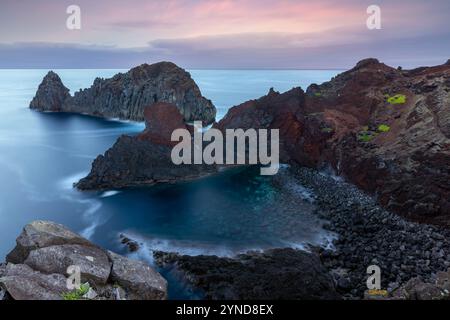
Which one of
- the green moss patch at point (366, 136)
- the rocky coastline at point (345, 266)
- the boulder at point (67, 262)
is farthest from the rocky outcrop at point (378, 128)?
the boulder at point (67, 262)

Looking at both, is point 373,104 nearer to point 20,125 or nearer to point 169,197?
point 169,197

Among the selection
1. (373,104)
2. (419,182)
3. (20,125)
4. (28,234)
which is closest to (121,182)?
(28,234)

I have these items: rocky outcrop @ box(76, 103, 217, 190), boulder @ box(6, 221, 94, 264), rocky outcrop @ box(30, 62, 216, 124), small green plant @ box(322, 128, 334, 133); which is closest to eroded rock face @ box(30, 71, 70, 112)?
rocky outcrop @ box(30, 62, 216, 124)

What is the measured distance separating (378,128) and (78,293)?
161ft

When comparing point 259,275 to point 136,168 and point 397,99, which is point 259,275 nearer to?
point 136,168

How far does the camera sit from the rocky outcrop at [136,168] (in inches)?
2000

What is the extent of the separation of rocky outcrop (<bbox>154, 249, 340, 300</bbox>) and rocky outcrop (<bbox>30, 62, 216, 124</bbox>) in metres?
79.1

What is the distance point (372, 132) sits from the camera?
54.3 metres

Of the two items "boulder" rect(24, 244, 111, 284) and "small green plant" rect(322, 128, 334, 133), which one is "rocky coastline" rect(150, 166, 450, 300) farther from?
"small green plant" rect(322, 128, 334, 133)

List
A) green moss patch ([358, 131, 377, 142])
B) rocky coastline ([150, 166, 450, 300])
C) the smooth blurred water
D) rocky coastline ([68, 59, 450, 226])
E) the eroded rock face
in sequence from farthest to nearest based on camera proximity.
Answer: the eroded rock face < green moss patch ([358, 131, 377, 142]) < rocky coastline ([68, 59, 450, 226]) < the smooth blurred water < rocky coastline ([150, 166, 450, 300])

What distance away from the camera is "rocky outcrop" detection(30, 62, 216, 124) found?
350 ft

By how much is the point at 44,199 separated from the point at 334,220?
123 feet

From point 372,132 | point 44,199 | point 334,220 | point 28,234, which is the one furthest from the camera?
point 372,132

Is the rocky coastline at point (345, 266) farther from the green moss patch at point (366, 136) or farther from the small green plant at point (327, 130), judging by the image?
the small green plant at point (327, 130)
